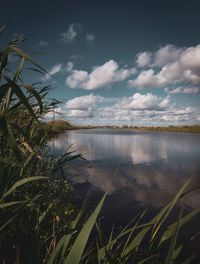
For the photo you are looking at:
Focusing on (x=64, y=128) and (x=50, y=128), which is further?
(x=64, y=128)

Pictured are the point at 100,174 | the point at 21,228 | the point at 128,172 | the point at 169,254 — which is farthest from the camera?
the point at 128,172

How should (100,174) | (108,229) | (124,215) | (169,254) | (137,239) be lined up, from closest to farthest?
(169,254) → (137,239) → (108,229) → (124,215) → (100,174)

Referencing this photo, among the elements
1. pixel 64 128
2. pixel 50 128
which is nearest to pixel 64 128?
pixel 64 128

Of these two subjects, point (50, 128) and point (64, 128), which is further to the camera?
point (64, 128)

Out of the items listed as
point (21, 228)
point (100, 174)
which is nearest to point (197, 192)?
point (100, 174)

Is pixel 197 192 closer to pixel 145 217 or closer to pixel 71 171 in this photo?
pixel 145 217

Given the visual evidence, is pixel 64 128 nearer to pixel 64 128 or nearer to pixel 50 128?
pixel 64 128

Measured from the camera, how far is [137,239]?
4.89ft

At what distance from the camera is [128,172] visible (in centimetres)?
1454

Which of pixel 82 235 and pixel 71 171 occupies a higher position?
pixel 82 235

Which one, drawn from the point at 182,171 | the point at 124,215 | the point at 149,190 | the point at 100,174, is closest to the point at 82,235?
the point at 124,215

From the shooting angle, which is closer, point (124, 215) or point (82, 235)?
point (82, 235)

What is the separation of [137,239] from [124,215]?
6445 mm

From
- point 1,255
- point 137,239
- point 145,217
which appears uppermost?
point 137,239
